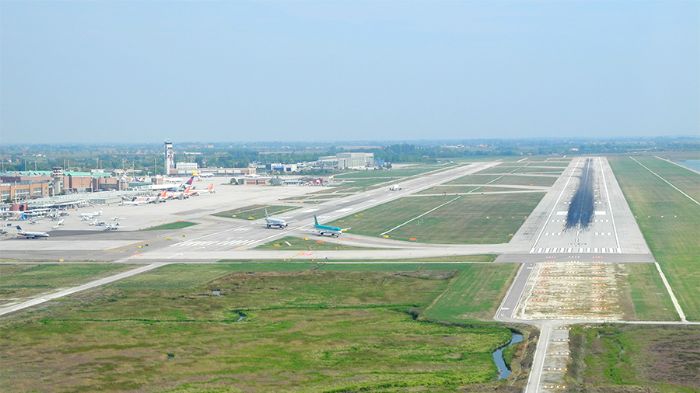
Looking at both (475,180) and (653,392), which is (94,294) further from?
(475,180)

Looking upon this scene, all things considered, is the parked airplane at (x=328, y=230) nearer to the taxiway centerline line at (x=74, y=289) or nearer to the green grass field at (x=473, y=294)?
the taxiway centerline line at (x=74, y=289)

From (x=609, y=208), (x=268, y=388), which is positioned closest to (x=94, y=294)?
(x=268, y=388)

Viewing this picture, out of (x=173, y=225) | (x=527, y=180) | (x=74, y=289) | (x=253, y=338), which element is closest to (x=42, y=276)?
(x=74, y=289)

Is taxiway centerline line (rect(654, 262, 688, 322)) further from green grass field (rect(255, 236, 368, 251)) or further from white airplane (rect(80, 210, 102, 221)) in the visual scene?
white airplane (rect(80, 210, 102, 221))

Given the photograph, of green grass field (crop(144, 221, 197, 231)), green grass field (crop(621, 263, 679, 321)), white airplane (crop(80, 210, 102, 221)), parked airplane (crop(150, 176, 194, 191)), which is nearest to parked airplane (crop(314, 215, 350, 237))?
green grass field (crop(144, 221, 197, 231))

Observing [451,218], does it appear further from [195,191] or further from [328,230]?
[195,191]
